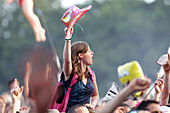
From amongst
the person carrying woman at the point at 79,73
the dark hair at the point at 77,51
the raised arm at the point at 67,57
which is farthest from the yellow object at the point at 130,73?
the raised arm at the point at 67,57

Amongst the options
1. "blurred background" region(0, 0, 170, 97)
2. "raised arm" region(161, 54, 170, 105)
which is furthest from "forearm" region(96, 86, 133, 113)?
"blurred background" region(0, 0, 170, 97)

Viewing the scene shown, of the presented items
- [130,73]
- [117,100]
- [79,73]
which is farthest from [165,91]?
[130,73]

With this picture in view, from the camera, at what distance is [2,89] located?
95.9ft

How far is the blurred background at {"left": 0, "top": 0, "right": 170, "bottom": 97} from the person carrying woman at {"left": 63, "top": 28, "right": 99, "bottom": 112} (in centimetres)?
2349

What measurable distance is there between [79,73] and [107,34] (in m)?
28.2

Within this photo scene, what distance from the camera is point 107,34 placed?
31719mm

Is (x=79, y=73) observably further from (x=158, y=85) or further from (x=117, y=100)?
(x=117, y=100)

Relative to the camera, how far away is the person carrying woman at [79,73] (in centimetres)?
353

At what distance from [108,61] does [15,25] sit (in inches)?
301

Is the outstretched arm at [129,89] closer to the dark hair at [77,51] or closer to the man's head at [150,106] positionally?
the man's head at [150,106]

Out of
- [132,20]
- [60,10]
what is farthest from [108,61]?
[60,10]

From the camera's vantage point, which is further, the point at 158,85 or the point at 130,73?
the point at 130,73

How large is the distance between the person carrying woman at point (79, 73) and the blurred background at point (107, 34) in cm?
2349

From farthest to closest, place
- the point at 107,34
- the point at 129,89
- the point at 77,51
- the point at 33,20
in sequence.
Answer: the point at 107,34 < the point at 33,20 < the point at 77,51 < the point at 129,89
